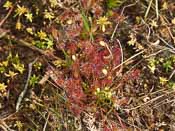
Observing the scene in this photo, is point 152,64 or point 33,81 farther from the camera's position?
point 152,64

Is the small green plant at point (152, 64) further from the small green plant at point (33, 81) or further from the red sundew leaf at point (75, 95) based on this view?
the small green plant at point (33, 81)

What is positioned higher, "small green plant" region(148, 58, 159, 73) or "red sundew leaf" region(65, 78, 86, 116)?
"small green plant" region(148, 58, 159, 73)

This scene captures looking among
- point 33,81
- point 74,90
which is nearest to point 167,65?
point 74,90

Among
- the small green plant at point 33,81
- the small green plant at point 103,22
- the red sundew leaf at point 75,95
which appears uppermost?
the small green plant at point 103,22

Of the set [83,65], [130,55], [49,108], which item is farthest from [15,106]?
[130,55]

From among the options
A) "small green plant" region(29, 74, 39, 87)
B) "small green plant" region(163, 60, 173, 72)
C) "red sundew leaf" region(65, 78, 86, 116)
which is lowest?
"red sundew leaf" region(65, 78, 86, 116)

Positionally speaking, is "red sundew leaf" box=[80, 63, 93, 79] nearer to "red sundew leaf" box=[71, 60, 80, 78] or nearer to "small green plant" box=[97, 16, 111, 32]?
"red sundew leaf" box=[71, 60, 80, 78]

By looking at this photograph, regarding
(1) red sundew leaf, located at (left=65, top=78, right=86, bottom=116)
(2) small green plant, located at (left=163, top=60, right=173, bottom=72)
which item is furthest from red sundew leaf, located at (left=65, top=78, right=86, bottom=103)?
(2) small green plant, located at (left=163, top=60, right=173, bottom=72)

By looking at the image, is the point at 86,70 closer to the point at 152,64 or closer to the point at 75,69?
the point at 75,69

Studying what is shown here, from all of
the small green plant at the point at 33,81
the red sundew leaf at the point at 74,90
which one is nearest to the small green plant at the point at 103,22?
the red sundew leaf at the point at 74,90

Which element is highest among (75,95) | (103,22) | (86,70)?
(103,22)

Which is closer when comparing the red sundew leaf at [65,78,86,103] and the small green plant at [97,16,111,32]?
the red sundew leaf at [65,78,86,103]

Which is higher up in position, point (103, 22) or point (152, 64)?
point (103, 22)
